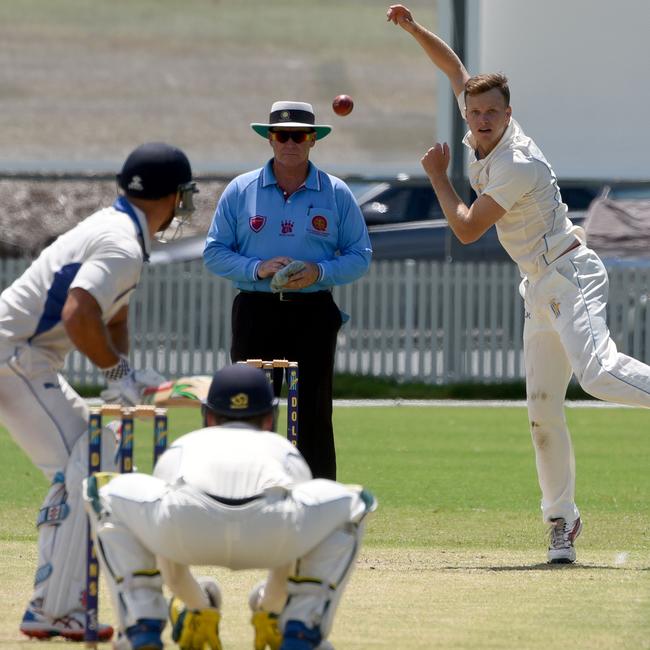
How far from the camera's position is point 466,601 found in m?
7.41

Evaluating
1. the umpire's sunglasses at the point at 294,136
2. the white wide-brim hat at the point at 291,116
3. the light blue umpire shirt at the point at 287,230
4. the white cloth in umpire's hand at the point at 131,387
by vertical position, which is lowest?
the white cloth in umpire's hand at the point at 131,387

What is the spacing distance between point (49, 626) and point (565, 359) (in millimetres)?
3262

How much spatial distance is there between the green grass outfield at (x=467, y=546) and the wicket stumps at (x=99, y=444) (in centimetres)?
33

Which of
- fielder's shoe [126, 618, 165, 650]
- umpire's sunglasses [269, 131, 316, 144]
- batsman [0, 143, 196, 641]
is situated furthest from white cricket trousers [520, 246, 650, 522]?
fielder's shoe [126, 618, 165, 650]

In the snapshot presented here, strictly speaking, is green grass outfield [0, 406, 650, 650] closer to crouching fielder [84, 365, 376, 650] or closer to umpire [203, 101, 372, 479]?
crouching fielder [84, 365, 376, 650]

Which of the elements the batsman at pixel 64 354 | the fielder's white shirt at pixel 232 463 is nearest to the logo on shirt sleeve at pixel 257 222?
the batsman at pixel 64 354

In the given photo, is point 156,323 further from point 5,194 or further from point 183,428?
point 5,194

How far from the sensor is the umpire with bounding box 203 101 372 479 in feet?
30.6

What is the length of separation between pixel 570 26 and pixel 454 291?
360 centimetres

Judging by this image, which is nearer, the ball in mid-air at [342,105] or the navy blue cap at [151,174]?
the navy blue cap at [151,174]

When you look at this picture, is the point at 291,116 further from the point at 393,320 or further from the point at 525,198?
the point at 393,320

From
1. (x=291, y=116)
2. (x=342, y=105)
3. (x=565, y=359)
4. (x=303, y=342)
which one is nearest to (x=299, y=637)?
(x=565, y=359)

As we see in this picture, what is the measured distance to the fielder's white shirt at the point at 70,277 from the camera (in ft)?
21.1

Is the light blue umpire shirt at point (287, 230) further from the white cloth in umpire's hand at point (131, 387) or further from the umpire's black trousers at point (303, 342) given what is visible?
the white cloth in umpire's hand at point (131, 387)
